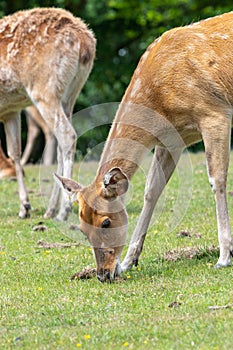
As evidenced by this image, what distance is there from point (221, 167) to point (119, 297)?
1443 mm

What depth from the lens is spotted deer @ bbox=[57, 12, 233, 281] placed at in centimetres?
654

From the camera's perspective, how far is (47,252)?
8.10 m

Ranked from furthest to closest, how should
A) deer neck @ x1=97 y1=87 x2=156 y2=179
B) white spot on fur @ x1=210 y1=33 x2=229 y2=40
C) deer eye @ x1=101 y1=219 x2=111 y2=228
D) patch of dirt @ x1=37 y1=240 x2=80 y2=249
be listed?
patch of dirt @ x1=37 y1=240 x2=80 y2=249
white spot on fur @ x1=210 y1=33 x2=229 y2=40
deer neck @ x1=97 y1=87 x2=156 y2=179
deer eye @ x1=101 y1=219 x2=111 y2=228

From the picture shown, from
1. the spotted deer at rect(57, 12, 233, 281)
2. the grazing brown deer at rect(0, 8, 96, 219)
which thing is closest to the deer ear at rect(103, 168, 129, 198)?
the spotted deer at rect(57, 12, 233, 281)

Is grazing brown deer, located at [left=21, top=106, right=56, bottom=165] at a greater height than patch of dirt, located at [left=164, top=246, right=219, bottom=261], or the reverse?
patch of dirt, located at [left=164, top=246, right=219, bottom=261]

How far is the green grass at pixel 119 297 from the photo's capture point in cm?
498

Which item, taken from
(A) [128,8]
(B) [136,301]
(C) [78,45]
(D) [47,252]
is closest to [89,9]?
(A) [128,8]

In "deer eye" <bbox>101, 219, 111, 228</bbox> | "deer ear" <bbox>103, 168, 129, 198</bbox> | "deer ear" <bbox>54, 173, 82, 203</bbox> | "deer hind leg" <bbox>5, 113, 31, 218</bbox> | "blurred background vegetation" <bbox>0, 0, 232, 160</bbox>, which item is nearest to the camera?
"deer ear" <bbox>103, 168, 129, 198</bbox>

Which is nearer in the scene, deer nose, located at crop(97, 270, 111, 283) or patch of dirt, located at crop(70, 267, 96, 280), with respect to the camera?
deer nose, located at crop(97, 270, 111, 283)

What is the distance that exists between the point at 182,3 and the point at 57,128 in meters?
15.3

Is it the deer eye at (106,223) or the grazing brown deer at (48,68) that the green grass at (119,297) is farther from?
the grazing brown deer at (48,68)

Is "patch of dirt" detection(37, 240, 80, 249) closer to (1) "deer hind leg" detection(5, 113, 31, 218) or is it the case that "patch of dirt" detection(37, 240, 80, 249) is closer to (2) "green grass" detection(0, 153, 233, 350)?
(2) "green grass" detection(0, 153, 233, 350)

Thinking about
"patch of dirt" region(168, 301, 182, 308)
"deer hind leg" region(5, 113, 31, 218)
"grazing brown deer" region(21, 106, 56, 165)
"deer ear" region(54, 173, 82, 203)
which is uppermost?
"deer ear" region(54, 173, 82, 203)

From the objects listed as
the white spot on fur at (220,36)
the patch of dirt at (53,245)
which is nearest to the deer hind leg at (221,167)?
the white spot on fur at (220,36)
